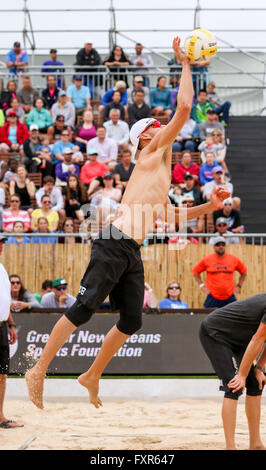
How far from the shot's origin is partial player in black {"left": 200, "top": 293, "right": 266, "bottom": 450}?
Answer: 6.45m

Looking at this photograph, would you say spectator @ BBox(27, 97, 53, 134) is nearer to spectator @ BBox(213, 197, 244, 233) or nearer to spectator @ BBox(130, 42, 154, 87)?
spectator @ BBox(130, 42, 154, 87)

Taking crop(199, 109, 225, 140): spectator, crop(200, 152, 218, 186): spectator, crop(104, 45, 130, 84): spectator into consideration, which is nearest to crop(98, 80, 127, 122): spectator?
crop(104, 45, 130, 84): spectator

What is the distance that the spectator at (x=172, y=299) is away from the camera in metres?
11.3

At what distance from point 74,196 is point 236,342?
7.33 meters

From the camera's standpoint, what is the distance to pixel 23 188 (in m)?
13.9

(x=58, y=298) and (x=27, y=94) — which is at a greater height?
(x=27, y=94)

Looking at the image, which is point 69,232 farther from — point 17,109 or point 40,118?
point 17,109

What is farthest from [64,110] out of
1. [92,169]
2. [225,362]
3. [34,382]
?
[34,382]

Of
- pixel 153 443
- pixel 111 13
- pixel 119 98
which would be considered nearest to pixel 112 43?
pixel 111 13

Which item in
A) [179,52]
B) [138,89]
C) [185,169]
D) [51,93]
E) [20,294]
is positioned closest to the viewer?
[179,52]

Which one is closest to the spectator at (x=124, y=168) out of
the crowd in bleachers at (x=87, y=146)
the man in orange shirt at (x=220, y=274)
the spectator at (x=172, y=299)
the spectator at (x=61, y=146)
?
the crowd in bleachers at (x=87, y=146)

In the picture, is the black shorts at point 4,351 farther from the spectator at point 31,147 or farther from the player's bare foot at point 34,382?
the spectator at point 31,147

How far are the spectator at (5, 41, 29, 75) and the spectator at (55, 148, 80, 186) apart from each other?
378cm

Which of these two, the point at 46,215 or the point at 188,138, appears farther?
the point at 188,138
